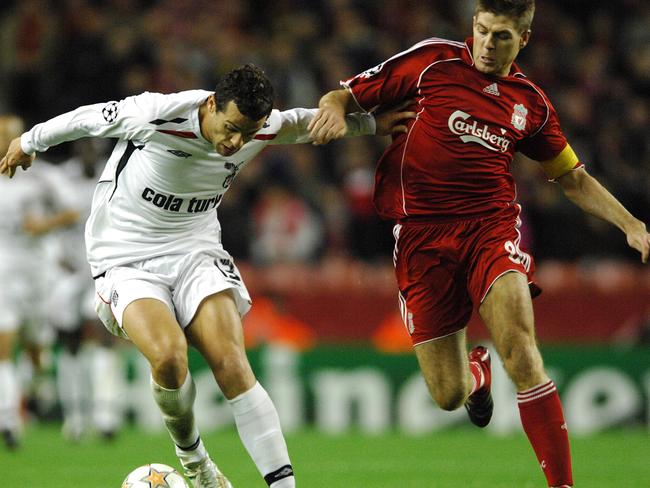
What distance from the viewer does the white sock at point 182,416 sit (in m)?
5.95

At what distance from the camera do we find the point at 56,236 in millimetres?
11656

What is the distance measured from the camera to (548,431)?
5.76 m

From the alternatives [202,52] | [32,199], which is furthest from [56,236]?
[202,52]

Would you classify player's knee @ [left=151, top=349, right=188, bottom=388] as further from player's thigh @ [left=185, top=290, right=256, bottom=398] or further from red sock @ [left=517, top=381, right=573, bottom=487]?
red sock @ [left=517, top=381, right=573, bottom=487]

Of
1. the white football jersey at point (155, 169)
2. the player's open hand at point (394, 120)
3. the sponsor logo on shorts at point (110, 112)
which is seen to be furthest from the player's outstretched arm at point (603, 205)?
the sponsor logo on shorts at point (110, 112)

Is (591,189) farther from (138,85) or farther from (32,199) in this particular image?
(138,85)

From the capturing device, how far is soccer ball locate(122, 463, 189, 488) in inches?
238

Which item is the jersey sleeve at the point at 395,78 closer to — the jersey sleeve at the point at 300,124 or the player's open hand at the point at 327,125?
the jersey sleeve at the point at 300,124

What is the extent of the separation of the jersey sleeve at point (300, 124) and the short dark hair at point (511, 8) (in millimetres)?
878

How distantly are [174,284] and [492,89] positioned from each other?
1.88 meters

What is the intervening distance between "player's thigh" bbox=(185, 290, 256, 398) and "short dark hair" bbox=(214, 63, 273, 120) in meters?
0.96

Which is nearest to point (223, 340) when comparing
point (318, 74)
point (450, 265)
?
point (450, 265)

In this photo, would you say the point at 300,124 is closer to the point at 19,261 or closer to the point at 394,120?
the point at 394,120

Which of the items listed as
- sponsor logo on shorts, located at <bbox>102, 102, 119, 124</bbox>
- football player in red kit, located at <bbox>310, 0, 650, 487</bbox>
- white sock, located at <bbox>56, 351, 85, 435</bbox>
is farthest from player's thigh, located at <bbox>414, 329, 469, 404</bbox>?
white sock, located at <bbox>56, 351, 85, 435</bbox>
